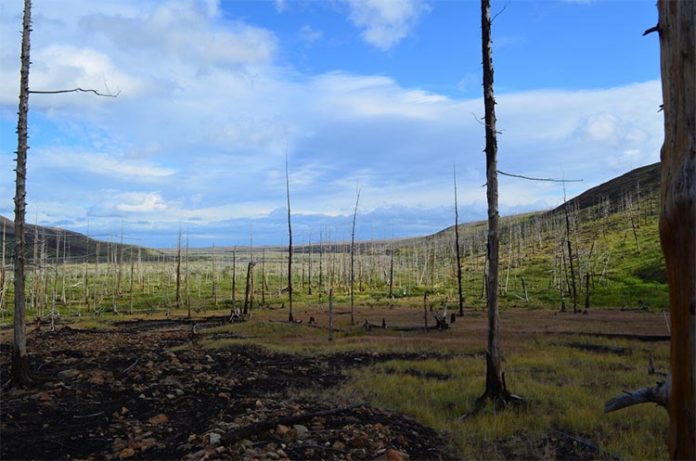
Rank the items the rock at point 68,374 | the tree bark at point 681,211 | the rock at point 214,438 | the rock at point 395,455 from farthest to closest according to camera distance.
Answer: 1. the rock at point 68,374
2. the rock at point 214,438
3. the rock at point 395,455
4. the tree bark at point 681,211

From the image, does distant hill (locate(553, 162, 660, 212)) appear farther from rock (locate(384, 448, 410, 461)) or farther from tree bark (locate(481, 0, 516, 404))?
rock (locate(384, 448, 410, 461))

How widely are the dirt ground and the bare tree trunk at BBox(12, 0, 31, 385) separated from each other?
568mm

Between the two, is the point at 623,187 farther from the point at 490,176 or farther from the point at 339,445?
the point at 339,445

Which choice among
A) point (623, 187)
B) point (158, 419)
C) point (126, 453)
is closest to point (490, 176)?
point (158, 419)

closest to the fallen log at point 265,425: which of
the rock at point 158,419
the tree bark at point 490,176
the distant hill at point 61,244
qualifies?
the rock at point 158,419

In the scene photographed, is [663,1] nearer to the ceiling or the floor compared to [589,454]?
nearer to the ceiling

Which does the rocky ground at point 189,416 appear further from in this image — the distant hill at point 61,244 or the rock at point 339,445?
the distant hill at point 61,244

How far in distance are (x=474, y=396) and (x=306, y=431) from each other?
463 cm

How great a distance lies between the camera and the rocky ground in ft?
23.6

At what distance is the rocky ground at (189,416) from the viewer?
7188 millimetres

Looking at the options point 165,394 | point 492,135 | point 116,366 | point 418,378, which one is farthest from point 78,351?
point 492,135

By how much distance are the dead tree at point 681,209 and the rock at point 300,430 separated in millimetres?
5307

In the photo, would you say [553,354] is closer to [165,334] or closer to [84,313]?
[165,334]

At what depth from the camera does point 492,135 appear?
1103 cm
